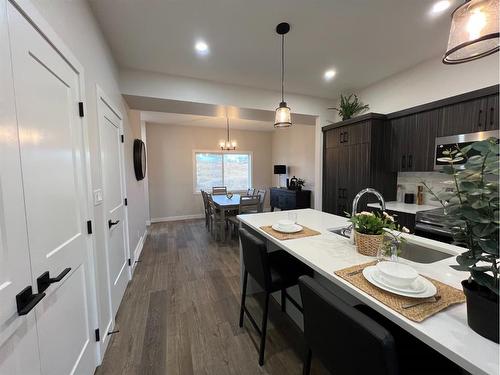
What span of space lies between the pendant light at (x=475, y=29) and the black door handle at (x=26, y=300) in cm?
226

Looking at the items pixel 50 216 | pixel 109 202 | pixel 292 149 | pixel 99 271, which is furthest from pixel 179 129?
pixel 50 216

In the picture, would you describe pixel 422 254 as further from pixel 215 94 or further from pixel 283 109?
pixel 215 94

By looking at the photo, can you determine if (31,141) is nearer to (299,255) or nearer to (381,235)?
(299,255)

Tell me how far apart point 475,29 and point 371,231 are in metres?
1.14

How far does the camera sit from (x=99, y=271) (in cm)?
171

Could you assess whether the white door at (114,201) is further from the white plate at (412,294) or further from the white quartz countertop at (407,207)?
the white quartz countertop at (407,207)

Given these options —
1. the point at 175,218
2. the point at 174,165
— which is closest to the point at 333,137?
the point at 174,165

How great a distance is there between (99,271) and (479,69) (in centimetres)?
436

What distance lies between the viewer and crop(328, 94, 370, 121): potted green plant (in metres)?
3.63

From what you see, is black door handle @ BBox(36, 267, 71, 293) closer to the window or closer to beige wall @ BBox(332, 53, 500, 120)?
beige wall @ BBox(332, 53, 500, 120)

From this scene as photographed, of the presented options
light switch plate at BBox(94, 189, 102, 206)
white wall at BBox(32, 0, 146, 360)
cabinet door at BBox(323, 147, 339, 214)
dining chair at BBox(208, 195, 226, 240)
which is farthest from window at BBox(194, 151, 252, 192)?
light switch plate at BBox(94, 189, 102, 206)

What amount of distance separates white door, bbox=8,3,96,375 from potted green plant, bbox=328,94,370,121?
3.60 meters

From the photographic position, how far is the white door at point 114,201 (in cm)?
197

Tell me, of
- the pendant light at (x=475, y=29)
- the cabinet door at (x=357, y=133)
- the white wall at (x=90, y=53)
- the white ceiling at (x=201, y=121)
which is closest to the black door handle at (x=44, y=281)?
the white wall at (x=90, y=53)
